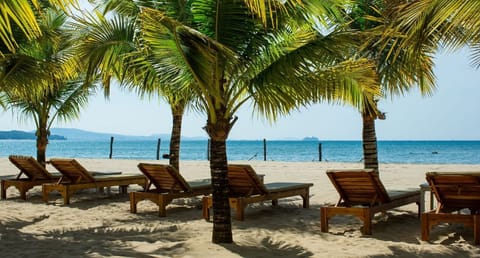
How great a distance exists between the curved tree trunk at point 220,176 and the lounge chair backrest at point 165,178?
2.41m

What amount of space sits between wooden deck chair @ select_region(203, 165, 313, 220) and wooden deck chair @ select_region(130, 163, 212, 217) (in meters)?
0.79

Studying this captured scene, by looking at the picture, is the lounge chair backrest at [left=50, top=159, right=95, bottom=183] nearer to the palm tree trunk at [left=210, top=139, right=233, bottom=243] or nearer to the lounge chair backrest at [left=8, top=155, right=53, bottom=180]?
the lounge chair backrest at [left=8, top=155, right=53, bottom=180]

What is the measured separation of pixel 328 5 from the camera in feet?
18.9

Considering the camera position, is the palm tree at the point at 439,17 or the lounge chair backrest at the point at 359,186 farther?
the lounge chair backrest at the point at 359,186

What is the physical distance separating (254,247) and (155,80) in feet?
8.30

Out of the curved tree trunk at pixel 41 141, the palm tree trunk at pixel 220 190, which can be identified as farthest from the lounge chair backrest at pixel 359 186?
the curved tree trunk at pixel 41 141

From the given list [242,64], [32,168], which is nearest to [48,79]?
[32,168]

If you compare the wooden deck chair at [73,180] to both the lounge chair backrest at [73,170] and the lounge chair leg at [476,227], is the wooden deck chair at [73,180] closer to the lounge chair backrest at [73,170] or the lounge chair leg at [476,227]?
the lounge chair backrest at [73,170]

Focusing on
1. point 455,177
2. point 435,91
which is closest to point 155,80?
point 455,177

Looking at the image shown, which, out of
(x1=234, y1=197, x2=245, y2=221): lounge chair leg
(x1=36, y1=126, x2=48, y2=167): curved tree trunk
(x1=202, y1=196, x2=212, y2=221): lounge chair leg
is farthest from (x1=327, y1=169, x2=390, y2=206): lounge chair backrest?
(x1=36, y1=126, x2=48, y2=167): curved tree trunk

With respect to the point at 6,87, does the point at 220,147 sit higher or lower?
lower

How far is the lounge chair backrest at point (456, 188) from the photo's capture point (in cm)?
603

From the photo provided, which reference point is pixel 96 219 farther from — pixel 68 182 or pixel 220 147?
pixel 220 147

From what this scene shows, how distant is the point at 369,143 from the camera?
9109 millimetres
